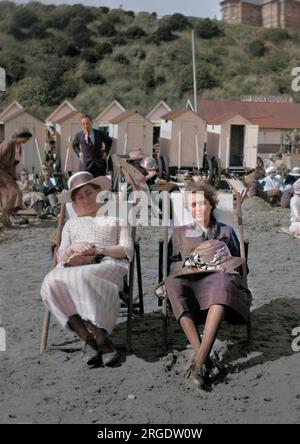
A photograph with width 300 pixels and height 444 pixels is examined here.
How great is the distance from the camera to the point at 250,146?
17.4 metres

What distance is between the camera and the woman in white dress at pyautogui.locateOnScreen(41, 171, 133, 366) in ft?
10.9

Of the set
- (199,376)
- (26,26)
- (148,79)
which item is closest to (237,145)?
(199,376)

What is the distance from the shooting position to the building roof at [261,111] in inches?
976

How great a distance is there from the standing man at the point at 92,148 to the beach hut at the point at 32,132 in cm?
807

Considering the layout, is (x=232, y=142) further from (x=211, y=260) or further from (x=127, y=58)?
(x=127, y=58)

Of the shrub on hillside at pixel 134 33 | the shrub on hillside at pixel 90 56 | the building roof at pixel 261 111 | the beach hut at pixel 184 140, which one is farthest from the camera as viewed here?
the shrub on hillside at pixel 134 33

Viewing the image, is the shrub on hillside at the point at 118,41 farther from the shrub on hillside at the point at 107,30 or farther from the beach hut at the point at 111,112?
the beach hut at the point at 111,112

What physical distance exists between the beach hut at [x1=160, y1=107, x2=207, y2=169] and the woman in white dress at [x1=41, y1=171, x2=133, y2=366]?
12.7 m

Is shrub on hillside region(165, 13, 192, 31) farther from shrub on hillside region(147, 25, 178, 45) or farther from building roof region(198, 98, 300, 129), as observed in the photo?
building roof region(198, 98, 300, 129)

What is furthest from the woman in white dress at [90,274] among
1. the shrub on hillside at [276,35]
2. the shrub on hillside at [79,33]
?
the shrub on hillside at [276,35]

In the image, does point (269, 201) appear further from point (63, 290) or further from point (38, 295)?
point (63, 290)

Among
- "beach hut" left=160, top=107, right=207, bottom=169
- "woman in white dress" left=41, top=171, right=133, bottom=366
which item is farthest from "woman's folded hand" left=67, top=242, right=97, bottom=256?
"beach hut" left=160, top=107, right=207, bottom=169

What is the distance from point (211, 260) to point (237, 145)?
14497 millimetres

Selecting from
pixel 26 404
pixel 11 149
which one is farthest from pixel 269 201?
pixel 26 404
